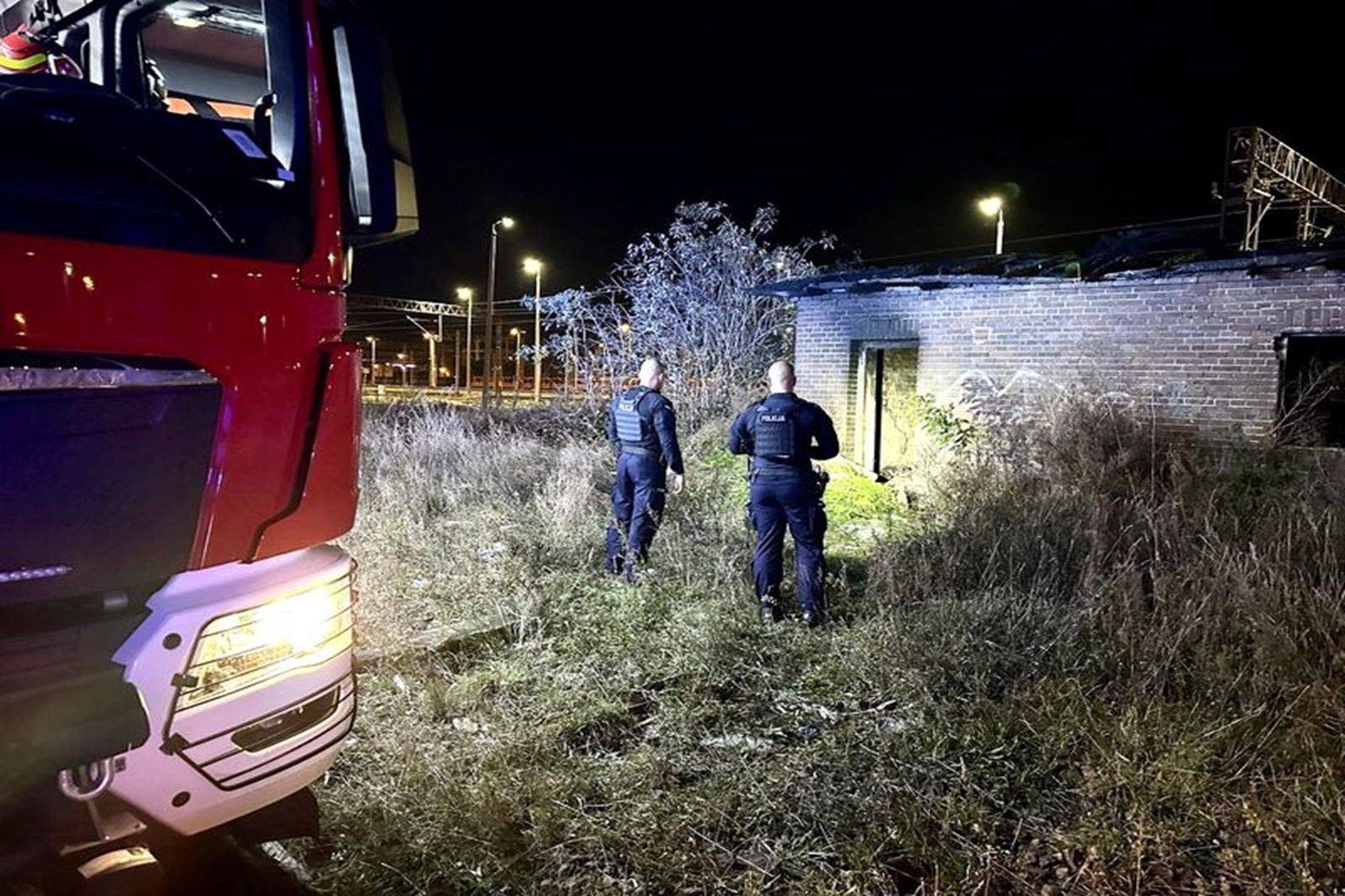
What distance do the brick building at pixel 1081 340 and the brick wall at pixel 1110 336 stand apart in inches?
0.4

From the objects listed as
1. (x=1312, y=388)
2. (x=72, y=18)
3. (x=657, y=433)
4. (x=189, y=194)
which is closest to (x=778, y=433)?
(x=657, y=433)

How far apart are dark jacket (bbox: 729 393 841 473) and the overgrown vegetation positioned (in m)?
0.78

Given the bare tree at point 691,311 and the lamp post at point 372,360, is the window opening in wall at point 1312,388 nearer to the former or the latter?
the bare tree at point 691,311

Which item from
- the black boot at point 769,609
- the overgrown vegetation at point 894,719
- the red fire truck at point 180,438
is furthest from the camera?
the black boot at point 769,609

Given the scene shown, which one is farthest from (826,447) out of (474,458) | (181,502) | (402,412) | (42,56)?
(402,412)

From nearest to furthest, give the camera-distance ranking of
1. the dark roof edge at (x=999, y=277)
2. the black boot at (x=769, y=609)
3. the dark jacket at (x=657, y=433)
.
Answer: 1. the black boot at (x=769, y=609)
2. the dark jacket at (x=657, y=433)
3. the dark roof edge at (x=999, y=277)

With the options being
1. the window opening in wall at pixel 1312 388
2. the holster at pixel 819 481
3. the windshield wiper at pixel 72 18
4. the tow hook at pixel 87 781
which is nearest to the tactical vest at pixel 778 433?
the holster at pixel 819 481

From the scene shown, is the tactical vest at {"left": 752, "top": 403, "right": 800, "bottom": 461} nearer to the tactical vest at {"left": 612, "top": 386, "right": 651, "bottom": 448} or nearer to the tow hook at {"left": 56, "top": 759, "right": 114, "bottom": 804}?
the tactical vest at {"left": 612, "top": 386, "right": 651, "bottom": 448}

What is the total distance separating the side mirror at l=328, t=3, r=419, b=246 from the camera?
7.28ft

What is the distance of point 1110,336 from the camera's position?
848 centimetres

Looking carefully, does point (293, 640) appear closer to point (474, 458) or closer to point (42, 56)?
point (42, 56)

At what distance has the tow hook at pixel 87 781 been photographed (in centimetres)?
159

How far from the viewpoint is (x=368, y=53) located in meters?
2.26

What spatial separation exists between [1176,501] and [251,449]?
567cm
